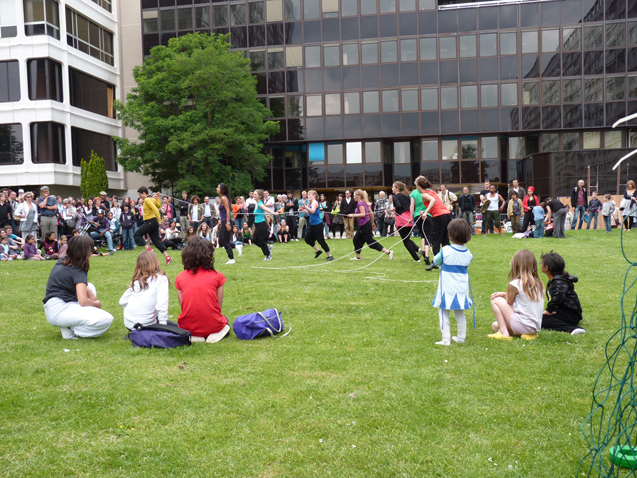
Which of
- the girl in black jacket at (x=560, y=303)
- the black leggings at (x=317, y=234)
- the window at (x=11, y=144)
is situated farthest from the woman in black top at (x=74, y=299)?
the window at (x=11, y=144)

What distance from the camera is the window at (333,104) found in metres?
36.5

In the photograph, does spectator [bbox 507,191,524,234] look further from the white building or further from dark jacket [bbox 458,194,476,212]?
the white building

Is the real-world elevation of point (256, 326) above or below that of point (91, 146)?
below

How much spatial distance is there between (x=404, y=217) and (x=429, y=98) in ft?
79.7

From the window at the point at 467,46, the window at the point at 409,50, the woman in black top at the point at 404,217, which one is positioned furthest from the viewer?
the window at the point at 409,50

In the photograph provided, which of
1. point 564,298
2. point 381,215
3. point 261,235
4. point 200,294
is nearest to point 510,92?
point 381,215

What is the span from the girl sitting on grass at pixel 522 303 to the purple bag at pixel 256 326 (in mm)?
2515

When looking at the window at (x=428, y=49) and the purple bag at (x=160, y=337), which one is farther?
the window at (x=428, y=49)

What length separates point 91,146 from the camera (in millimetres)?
35844

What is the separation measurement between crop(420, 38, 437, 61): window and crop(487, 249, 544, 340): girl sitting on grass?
31599mm

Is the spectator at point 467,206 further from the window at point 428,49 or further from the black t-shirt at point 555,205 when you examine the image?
the window at point 428,49

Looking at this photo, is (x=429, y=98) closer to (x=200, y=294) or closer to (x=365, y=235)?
(x=365, y=235)

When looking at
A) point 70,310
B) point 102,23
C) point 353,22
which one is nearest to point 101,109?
point 102,23

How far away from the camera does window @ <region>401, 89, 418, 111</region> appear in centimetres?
3578
